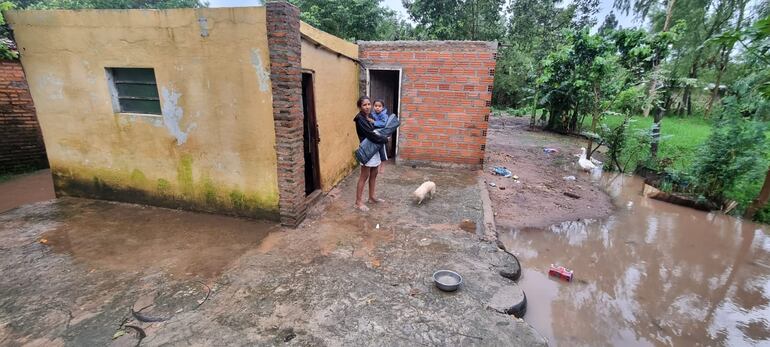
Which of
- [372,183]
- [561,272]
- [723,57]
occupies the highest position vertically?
[723,57]

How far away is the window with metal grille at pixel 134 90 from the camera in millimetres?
4387

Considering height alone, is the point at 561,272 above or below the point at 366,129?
below

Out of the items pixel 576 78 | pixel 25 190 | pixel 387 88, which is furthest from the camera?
pixel 576 78

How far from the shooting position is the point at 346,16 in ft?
45.4

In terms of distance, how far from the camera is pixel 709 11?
1761cm

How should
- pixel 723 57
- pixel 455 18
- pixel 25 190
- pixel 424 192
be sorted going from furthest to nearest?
pixel 723 57
pixel 455 18
pixel 25 190
pixel 424 192

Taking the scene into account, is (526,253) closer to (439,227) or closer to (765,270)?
(439,227)

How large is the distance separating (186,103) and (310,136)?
5.55 ft

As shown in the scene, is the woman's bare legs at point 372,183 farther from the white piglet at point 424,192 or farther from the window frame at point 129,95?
the window frame at point 129,95

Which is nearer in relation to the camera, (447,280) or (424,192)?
(447,280)

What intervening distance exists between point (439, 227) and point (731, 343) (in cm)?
301

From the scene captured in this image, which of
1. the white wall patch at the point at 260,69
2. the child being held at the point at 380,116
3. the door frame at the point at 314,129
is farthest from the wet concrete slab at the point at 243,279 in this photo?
the white wall patch at the point at 260,69

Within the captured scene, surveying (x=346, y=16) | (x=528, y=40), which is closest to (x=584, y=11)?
(x=528, y=40)

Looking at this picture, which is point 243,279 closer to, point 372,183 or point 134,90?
point 372,183
